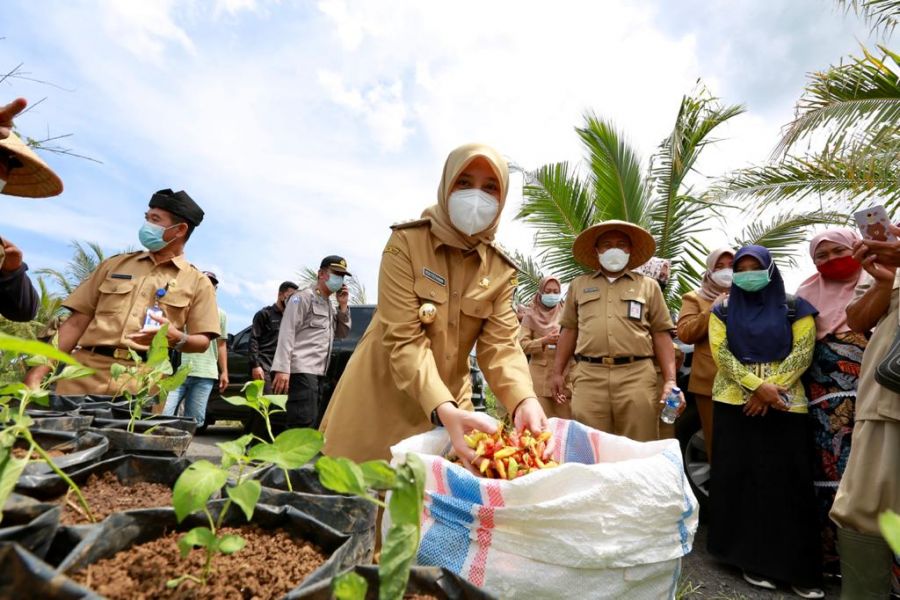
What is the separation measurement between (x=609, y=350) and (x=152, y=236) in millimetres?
2615

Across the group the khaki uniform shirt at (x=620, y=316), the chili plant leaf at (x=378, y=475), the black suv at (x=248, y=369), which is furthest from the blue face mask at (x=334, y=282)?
the chili plant leaf at (x=378, y=475)

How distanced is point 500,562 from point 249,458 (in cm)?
52

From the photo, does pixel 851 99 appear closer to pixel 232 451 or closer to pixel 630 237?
pixel 630 237

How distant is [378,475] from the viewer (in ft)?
1.86

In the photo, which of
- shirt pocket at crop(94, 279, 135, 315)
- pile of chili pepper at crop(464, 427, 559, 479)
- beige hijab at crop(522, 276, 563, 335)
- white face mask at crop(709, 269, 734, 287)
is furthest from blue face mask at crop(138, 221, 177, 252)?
beige hijab at crop(522, 276, 563, 335)

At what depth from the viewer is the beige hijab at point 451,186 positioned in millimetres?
1660

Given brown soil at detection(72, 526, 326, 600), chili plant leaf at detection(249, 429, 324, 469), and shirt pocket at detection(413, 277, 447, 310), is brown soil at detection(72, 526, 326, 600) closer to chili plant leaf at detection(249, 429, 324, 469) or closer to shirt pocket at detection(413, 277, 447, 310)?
chili plant leaf at detection(249, 429, 324, 469)

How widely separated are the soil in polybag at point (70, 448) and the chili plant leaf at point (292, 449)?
1.91 ft

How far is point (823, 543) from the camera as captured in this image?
2.54 metres

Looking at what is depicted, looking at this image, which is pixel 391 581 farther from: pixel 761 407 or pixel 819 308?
pixel 819 308

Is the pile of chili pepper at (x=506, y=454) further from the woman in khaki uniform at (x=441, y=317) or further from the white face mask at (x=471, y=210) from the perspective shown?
the white face mask at (x=471, y=210)

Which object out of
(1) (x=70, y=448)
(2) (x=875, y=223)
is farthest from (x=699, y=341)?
(1) (x=70, y=448)

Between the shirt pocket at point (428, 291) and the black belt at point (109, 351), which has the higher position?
the shirt pocket at point (428, 291)

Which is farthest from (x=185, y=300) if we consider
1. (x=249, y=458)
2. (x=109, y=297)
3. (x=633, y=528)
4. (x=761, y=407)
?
(x=761, y=407)
